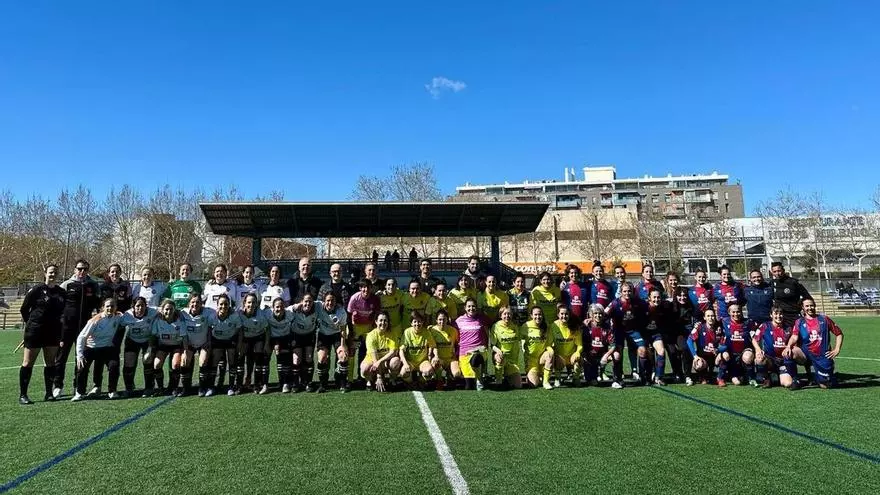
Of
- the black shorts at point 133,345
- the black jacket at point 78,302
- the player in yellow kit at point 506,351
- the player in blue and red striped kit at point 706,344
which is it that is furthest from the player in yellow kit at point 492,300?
the black jacket at point 78,302

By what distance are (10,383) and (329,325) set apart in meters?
5.54

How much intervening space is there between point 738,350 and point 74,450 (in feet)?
27.4

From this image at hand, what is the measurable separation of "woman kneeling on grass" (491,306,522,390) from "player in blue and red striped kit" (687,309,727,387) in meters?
2.67

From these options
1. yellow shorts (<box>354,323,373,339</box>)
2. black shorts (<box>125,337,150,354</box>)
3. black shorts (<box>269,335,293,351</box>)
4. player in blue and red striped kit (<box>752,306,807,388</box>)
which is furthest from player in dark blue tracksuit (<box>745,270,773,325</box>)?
black shorts (<box>125,337,150,354</box>)

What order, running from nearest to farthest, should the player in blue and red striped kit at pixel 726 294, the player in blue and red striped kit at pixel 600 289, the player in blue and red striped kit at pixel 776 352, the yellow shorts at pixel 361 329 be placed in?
the player in blue and red striped kit at pixel 776 352 < the yellow shorts at pixel 361 329 < the player in blue and red striped kit at pixel 726 294 < the player in blue and red striped kit at pixel 600 289

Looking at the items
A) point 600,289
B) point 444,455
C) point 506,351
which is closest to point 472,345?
point 506,351

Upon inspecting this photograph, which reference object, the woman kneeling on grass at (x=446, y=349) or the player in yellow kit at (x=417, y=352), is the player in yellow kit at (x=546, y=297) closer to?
the woman kneeling on grass at (x=446, y=349)

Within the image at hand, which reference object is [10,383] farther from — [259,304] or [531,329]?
[531,329]

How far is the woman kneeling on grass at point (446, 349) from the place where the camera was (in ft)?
24.7

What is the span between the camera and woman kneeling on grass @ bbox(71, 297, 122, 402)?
705 centimetres

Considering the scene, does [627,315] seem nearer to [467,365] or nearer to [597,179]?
[467,365]

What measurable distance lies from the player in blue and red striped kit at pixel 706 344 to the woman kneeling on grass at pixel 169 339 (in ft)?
24.7

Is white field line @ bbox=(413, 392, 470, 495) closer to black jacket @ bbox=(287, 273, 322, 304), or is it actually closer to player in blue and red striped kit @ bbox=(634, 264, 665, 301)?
black jacket @ bbox=(287, 273, 322, 304)

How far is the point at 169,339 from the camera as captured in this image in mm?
7320
